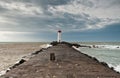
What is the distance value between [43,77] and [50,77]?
0.17 m

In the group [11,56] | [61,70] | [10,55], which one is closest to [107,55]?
[11,56]

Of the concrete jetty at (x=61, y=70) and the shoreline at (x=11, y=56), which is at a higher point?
the concrete jetty at (x=61, y=70)

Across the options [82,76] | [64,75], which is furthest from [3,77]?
[82,76]

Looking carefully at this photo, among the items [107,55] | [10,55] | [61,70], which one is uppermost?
[61,70]

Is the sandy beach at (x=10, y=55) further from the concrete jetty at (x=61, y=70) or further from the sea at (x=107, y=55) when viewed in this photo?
the sea at (x=107, y=55)

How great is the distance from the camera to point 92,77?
18.0 feet

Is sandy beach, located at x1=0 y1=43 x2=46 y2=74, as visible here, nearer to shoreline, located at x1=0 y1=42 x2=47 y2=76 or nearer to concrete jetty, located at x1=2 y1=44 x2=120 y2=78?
shoreline, located at x1=0 y1=42 x2=47 y2=76

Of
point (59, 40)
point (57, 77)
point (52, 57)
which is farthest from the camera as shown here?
point (59, 40)

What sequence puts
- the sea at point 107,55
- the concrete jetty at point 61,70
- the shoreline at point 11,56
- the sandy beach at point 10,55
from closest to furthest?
1. the concrete jetty at point 61,70
2. the shoreline at point 11,56
3. the sandy beach at point 10,55
4. the sea at point 107,55

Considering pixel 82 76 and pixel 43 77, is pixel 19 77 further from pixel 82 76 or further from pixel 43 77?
pixel 82 76

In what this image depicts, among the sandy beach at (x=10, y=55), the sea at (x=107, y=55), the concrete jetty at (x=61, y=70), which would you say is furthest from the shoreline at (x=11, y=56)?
the sea at (x=107, y=55)

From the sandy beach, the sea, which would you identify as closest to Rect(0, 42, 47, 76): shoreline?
the sandy beach

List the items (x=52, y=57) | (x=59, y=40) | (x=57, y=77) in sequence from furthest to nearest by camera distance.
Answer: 1. (x=59, y=40)
2. (x=52, y=57)
3. (x=57, y=77)

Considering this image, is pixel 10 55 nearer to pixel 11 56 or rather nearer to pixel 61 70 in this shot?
pixel 11 56
